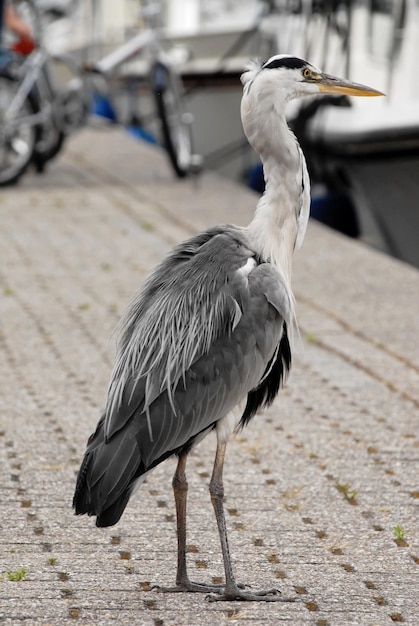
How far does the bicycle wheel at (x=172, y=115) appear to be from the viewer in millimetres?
11375

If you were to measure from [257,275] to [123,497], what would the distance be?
31.0 inches

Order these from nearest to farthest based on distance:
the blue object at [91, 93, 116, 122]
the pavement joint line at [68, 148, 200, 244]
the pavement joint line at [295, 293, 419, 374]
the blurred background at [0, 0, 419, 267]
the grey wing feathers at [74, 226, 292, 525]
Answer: the grey wing feathers at [74, 226, 292, 525], the pavement joint line at [295, 293, 419, 374], the pavement joint line at [68, 148, 200, 244], the blurred background at [0, 0, 419, 267], the blue object at [91, 93, 116, 122]

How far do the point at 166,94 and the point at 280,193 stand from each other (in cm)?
778

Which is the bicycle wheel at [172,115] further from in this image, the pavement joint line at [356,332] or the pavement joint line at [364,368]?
the pavement joint line at [364,368]

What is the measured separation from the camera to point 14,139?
423 inches

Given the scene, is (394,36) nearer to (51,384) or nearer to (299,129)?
(299,129)

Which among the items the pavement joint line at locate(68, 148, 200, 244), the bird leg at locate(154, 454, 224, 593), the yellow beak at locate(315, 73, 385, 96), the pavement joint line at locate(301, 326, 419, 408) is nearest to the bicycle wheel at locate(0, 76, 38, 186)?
the pavement joint line at locate(68, 148, 200, 244)

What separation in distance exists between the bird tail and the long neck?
776 mm

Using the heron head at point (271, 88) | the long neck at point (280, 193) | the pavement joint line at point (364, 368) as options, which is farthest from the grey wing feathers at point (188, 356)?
the pavement joint line at point (364, 368)

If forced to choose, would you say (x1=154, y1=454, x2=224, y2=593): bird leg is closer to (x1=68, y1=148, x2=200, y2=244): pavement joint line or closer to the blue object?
(x1=68, y1=148, x2=200, y2=244): pavement joint line

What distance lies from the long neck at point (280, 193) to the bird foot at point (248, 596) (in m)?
0.95

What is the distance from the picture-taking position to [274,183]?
3883 millimetres

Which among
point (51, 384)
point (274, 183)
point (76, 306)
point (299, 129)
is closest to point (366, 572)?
point (274, 183)

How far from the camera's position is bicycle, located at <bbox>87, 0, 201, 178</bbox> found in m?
11.4
